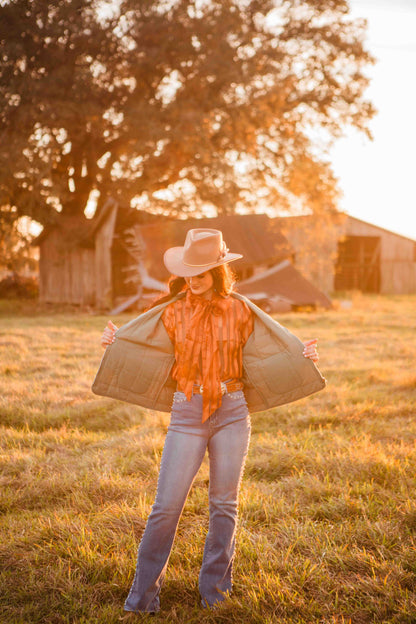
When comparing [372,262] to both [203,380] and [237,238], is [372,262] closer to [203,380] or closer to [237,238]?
[237,238]

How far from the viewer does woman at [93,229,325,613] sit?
2.96 meters

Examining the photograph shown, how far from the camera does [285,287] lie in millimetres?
22734

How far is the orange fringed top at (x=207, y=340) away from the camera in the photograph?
306cm

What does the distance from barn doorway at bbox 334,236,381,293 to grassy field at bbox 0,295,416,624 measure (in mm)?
31625

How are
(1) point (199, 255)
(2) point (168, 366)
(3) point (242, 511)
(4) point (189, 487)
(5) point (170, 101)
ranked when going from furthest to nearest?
(5) point (170, 101), (3) point (242, 511), (2) point (168, 366), (1) point (199, 255), (4) point (189, 487)

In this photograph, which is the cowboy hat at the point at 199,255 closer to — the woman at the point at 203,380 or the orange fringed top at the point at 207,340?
the woman at the point at 203,380

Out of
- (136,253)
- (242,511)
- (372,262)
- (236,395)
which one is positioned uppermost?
(372,262)

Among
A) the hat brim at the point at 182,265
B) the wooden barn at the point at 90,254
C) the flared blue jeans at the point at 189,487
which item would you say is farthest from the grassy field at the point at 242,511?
the wooden barn at the point at 90,254

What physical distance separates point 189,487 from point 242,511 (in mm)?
1400

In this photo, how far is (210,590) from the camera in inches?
122

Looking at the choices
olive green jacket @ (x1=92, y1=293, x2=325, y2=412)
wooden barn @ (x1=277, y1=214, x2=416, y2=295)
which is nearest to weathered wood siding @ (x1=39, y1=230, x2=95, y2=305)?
wooden barn @ (x1=277, y1=214, x2=416, y2=295)

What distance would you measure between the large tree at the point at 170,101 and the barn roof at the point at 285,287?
2952 mm

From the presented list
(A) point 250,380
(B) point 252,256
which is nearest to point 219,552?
(A) point 250,380

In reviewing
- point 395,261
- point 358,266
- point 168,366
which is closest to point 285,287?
point 358,266
